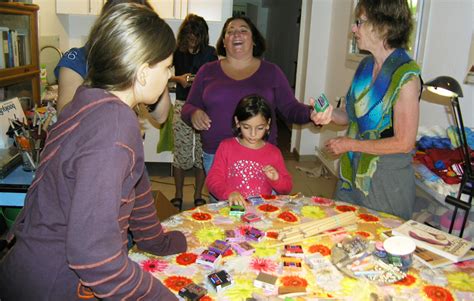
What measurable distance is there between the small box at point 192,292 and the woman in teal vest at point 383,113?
0.94 m

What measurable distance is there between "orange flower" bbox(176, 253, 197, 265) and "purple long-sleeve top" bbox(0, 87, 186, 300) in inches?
11.0

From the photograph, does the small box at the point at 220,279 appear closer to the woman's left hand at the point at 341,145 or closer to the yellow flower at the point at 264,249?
the yellow flower at the point at 264,249

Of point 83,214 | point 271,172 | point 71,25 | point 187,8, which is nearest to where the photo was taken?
point 83,214

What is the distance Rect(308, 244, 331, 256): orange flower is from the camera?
4.36ft

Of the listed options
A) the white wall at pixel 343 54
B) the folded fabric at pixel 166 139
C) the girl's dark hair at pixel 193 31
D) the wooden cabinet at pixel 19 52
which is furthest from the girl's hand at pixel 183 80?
the white wall at pixel 343 54

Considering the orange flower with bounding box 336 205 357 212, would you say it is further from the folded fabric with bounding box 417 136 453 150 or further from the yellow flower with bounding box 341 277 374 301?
the folded fabric with bounding box 417 136 453 150

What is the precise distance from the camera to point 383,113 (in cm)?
168

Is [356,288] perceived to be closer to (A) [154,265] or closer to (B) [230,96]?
(A) [154,265]

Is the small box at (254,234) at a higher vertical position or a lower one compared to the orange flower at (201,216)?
higher

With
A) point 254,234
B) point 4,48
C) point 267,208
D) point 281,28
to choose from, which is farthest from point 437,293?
point 281,28

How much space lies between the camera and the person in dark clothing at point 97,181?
31.4 inches

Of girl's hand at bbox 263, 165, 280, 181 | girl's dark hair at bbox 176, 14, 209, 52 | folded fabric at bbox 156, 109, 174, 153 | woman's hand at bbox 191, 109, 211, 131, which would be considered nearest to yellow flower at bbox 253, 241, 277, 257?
girl's hand at bbox 263, 165, 280, 181

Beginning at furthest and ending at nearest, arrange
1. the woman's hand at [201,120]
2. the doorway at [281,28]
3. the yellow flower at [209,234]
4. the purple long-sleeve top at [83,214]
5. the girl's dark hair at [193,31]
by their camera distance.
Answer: the doorway at [281,28], the girl's dark hair at [193,31], the woman's hand at [201,120], the yellow flower at [209,234], the purple long-sleeve top at [83,214]

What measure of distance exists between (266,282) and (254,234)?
0.29 metres
